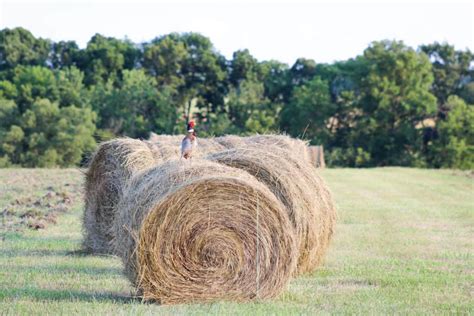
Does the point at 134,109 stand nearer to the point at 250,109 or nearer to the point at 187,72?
the point at 250,109

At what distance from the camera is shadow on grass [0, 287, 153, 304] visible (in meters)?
8.68

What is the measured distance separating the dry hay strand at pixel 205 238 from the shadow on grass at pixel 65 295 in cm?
27

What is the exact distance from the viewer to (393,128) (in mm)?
57625

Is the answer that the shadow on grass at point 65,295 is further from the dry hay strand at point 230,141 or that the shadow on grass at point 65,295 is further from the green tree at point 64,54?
the green tree at point 64,54

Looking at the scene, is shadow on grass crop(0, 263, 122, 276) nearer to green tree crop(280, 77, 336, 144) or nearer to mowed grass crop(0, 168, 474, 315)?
mowed grass crop(0, 168, 474, 315)

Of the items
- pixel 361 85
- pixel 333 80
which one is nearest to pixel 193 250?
pixel 361 85

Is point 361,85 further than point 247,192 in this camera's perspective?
Yes

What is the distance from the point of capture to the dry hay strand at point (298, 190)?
10070mm

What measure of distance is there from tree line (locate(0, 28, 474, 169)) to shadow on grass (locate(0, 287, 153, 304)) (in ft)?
132

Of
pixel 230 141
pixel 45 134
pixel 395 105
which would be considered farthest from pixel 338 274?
pixel 395 105

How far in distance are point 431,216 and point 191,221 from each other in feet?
37.5

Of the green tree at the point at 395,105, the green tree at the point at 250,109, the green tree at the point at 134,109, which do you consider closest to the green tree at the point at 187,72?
the green tree at the point at 250,109

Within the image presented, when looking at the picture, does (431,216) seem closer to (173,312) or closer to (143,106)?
(173,312)

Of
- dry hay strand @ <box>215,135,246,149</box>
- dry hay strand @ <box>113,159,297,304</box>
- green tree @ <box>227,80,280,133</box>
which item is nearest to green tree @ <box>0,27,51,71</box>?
green tree @ <box>227,80,280,133</box>
